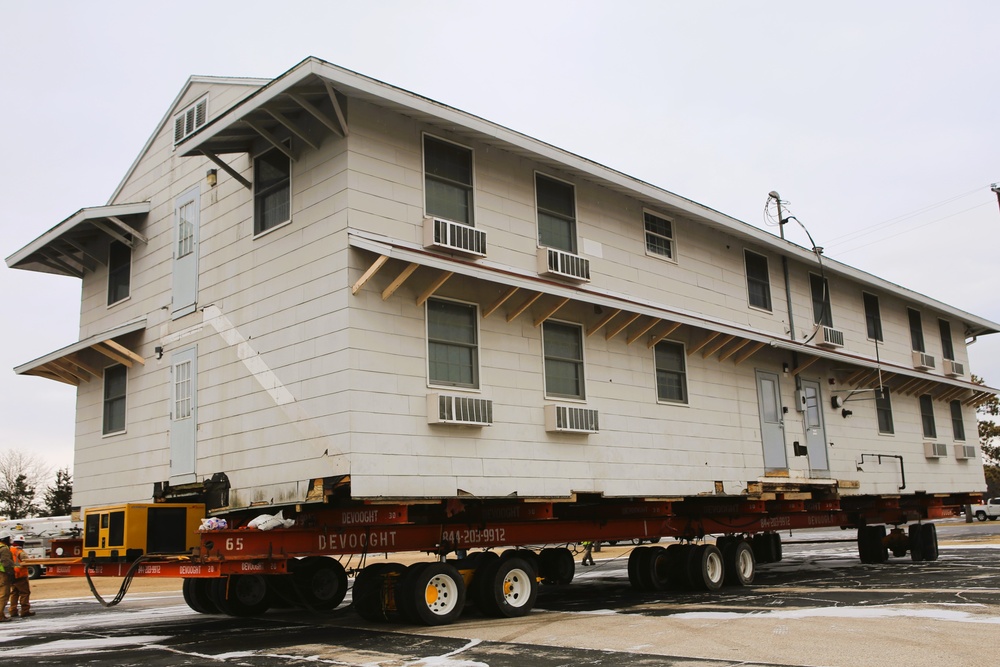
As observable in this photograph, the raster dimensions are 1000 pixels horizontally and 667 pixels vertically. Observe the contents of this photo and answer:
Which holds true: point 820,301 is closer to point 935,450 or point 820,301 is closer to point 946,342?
point 935,450

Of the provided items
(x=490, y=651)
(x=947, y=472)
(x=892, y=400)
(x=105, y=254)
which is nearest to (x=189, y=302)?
(x=105, y=254)

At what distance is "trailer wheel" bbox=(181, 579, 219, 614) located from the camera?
637 inches

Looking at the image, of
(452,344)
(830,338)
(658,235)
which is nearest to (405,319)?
(452,344)

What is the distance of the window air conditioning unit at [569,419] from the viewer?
14633 mm

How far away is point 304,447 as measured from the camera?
12656mm

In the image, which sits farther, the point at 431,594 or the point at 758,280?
the point at 758,280

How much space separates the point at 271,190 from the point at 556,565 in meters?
10.0

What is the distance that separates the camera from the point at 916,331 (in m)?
26.1

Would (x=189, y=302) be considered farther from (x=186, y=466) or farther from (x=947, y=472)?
(x=947, y=472)

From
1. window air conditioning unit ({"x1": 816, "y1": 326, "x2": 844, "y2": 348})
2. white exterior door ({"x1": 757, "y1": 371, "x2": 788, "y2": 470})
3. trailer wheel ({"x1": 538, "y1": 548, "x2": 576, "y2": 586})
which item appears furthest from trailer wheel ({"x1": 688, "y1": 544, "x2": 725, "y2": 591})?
window air conditioning unit ({"x1": 816, "y1": 326, "x2": 844, "y2": 348})

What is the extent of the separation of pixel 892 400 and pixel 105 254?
18.6 metres

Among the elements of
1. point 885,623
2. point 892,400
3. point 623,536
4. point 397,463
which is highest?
point 892,400

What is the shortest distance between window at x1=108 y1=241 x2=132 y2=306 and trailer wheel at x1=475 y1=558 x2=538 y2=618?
8.56m

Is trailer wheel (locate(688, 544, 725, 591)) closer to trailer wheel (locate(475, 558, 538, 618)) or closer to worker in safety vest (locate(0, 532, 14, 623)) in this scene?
trailer wheel (locate(475, 558, 538, 618))
